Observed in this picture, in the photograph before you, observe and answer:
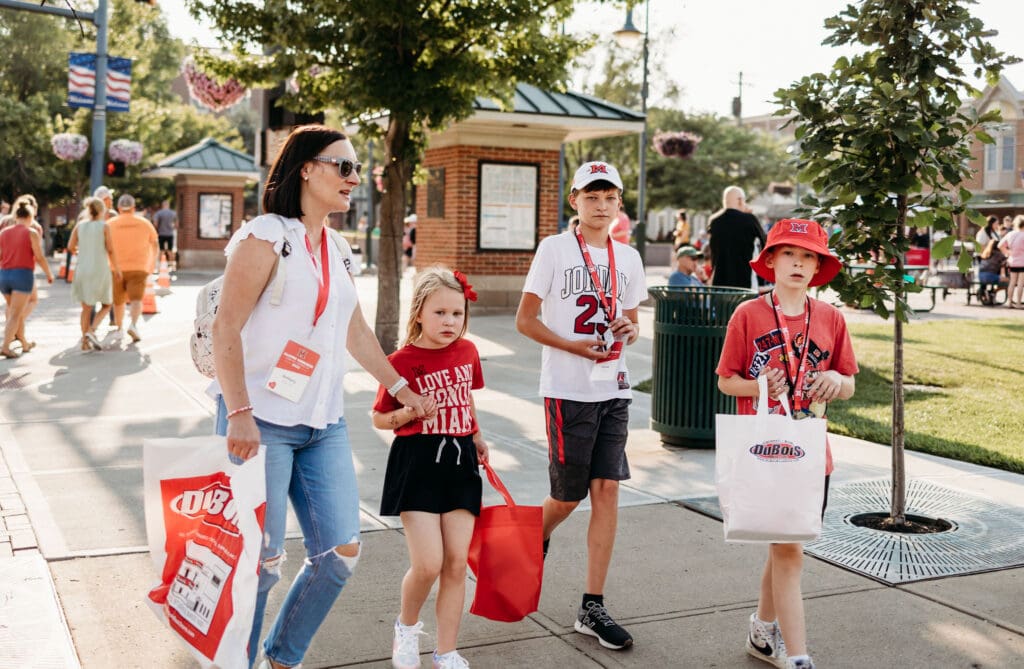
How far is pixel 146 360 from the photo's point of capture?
479 inches

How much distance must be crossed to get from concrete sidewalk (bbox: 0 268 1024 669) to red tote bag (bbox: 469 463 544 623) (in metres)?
0.27

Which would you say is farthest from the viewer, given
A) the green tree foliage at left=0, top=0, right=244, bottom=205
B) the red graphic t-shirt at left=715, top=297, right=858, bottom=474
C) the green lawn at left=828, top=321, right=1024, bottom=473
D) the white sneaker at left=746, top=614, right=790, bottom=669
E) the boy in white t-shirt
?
the green tree foliage at left=0, top=0, right=244, bottom=205

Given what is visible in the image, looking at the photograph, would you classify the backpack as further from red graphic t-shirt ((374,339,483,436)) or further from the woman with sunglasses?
red graphic t-shirt ((374,339,483,436))

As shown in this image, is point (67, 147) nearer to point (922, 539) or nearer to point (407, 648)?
point (922, 539)

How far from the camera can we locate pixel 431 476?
376 cm

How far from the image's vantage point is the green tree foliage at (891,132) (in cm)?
548

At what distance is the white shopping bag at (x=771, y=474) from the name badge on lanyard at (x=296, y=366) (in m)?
1.31

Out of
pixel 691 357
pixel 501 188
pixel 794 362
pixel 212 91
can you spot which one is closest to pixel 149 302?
pixel 212 91

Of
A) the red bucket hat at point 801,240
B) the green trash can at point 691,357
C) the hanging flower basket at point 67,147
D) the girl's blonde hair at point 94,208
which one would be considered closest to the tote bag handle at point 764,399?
the red bucket hat at point 801,240

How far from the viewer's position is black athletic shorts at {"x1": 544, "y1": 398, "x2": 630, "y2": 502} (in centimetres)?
436

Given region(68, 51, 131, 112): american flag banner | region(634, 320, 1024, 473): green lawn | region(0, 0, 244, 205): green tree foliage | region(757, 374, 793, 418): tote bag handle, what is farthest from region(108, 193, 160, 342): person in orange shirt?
region(0, 0, 244, 205): green tree foliage

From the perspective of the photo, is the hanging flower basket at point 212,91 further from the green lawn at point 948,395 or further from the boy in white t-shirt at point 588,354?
the boy in white t-shirt at point 588,354

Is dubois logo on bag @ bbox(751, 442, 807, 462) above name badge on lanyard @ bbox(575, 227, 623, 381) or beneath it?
beneath

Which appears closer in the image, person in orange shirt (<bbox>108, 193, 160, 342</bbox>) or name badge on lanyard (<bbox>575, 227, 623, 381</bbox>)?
name badge on lanyard (<bbox>575, 227, 623, 381</bbox>)
